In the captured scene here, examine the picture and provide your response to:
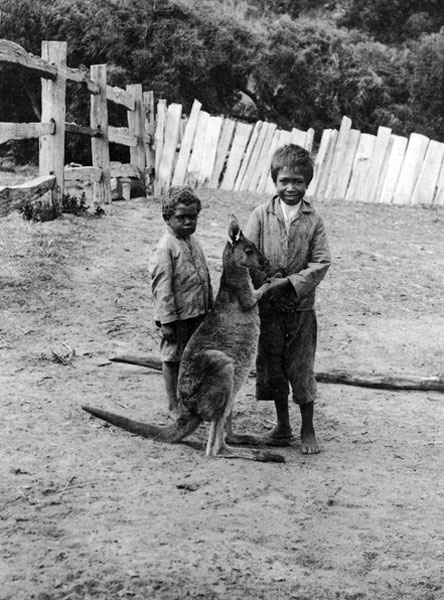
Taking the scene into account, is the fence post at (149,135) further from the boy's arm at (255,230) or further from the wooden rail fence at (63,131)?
the boy's arm at (255,230)

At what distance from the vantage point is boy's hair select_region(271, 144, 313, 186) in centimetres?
450

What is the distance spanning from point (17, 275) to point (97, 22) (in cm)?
1021

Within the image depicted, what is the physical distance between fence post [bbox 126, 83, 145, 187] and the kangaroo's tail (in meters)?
9.89

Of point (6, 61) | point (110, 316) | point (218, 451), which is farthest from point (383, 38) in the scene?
point (218, 451)

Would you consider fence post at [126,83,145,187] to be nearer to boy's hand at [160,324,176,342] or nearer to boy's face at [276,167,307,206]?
boy's hand at [160,324,176,342]

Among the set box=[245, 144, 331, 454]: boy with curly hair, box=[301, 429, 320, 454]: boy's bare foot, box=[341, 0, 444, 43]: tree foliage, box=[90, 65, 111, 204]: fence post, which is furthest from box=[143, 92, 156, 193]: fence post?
box=[301, 429, 320, 454]: boy's bare foot

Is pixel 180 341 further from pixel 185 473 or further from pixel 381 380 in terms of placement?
pixel 381 380

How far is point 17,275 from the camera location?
7.84 m

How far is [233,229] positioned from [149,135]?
34.8ft

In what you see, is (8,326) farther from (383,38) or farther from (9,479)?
(383,38)

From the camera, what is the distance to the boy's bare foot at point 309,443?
4.76 metres

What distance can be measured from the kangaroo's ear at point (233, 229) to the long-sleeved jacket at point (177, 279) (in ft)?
1.13

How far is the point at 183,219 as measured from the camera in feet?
15.2


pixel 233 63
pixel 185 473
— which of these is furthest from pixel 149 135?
pixel 185 473
